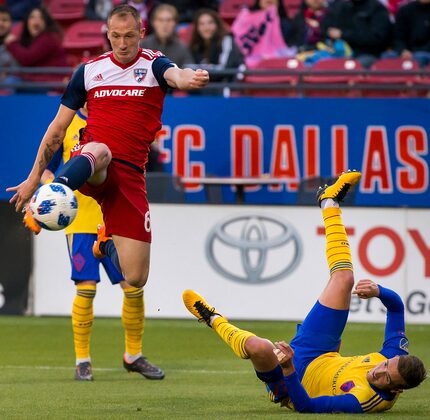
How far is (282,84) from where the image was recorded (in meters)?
15.5

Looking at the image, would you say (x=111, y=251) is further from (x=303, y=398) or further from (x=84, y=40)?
(x=84, y=40)

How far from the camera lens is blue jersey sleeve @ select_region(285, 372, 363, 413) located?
7371 mm

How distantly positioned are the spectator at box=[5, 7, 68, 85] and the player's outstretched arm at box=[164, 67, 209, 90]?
8731mm

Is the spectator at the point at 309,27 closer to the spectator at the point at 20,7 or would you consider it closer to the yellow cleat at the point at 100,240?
the spectator at the point at 20,7

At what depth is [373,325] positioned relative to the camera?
13203 millimetres

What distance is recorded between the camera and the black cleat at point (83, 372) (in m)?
9.48

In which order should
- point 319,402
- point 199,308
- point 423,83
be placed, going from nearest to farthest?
point 319,402
point 199,308
point 423,83

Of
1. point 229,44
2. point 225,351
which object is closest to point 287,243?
point 225,351

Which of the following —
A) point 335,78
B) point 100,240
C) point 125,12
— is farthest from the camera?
point 335,78

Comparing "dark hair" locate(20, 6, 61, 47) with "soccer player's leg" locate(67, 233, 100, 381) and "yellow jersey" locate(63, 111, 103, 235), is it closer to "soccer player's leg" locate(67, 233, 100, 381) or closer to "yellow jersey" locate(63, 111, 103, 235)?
"yellow jersey" locate(63, 111, 103, 235)

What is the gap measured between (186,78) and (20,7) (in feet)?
38.4

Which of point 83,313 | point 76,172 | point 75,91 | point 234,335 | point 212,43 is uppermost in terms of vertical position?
point 212,43

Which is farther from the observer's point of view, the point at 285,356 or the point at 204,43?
the point at 204,43

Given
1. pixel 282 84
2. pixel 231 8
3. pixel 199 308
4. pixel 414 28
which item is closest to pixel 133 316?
pixel 199 308
